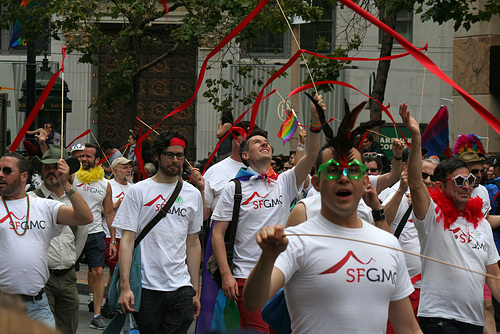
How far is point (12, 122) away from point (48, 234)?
20.1m

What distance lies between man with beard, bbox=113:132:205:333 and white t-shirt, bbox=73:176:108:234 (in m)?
3.85

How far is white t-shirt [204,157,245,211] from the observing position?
7344mm

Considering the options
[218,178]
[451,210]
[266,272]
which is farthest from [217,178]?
[266,272]

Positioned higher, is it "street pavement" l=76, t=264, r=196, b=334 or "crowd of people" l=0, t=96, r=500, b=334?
"crowd of people" l=0, t=96, r=500, b=334

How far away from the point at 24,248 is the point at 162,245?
110 centimetres

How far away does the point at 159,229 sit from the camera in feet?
20.1

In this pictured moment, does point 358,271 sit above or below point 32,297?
above

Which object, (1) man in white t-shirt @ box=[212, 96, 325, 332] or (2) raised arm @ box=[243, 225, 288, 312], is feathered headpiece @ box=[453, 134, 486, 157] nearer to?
(1) man in white t-shirt @ box=[212, 96, 325, 332]

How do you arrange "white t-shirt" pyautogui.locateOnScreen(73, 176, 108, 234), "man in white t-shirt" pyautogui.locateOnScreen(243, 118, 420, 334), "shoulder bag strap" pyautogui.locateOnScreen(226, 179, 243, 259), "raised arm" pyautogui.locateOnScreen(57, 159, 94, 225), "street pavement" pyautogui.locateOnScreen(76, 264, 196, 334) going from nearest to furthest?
"man in white t-shirt" pyautogui.locateOnScreen(243, 118, 420, 334)
"raised arm" pyautogui.locateOnScreen(57, 159, 94, 225)
"shoulder bag strap" pyautogui.locateOnScreen(226, 179, 243, 259)
"street pavement" pyautogui.locateOnScreen(76, 264, 196, 334)
"white t-shirt" pyautogui.locateOnScreen(73, 176, 108, 234)

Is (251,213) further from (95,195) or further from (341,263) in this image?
(95,195)

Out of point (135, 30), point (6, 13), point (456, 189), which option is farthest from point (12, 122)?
point (456, 189)

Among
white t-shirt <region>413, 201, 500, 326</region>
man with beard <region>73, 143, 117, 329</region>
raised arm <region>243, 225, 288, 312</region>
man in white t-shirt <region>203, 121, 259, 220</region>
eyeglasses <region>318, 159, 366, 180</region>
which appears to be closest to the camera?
raised arm <region>243, 225, 288, 312</region>

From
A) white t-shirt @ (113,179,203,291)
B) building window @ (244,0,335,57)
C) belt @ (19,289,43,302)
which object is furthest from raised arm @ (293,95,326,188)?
building window @ (244,0,335,57)

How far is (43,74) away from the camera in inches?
674
